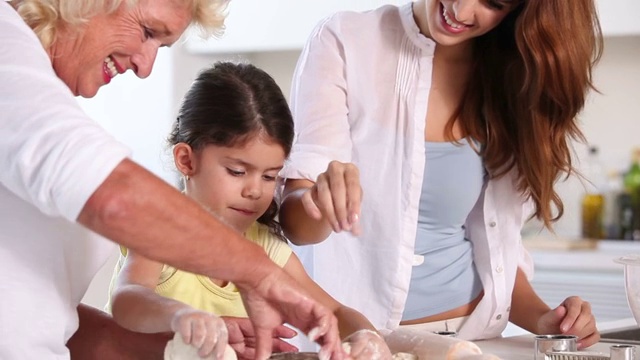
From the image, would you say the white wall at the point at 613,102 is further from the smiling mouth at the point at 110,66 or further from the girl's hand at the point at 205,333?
the girl's hand at the point at 205,333

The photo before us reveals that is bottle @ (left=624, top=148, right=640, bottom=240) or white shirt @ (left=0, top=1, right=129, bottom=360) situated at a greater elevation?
white shirt @ (left=0, top=1, right=129, bottom=360)

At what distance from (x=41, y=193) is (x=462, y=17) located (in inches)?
40.5

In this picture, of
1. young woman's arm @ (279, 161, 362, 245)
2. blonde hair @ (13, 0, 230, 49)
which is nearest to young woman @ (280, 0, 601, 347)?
young woman's arm @ (279, 161, 362, 245)

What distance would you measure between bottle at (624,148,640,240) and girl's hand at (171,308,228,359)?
10.5 feet

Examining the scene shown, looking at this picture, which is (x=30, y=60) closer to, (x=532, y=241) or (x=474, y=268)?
(x=474, y=268)

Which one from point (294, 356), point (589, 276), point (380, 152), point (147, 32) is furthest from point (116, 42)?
point (589, 276)

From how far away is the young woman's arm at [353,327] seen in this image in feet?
4.06

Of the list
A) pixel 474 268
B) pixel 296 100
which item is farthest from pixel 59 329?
pixel 474 268

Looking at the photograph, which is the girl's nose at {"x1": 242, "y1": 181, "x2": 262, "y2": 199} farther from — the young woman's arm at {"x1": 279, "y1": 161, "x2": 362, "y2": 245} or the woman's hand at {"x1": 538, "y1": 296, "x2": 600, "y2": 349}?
the woman's hand at {"x1": 538, "y1": 296, "x2": 600, "y2": 349}

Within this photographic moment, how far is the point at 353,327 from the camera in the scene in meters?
1.45

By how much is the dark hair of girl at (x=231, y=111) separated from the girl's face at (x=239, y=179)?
17mm

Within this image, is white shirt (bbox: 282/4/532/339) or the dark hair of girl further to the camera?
white shirt (bbox: 282/4/532/339)

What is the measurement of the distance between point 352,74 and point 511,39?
1.09 feet

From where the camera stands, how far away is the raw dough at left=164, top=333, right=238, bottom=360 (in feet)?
3.64
